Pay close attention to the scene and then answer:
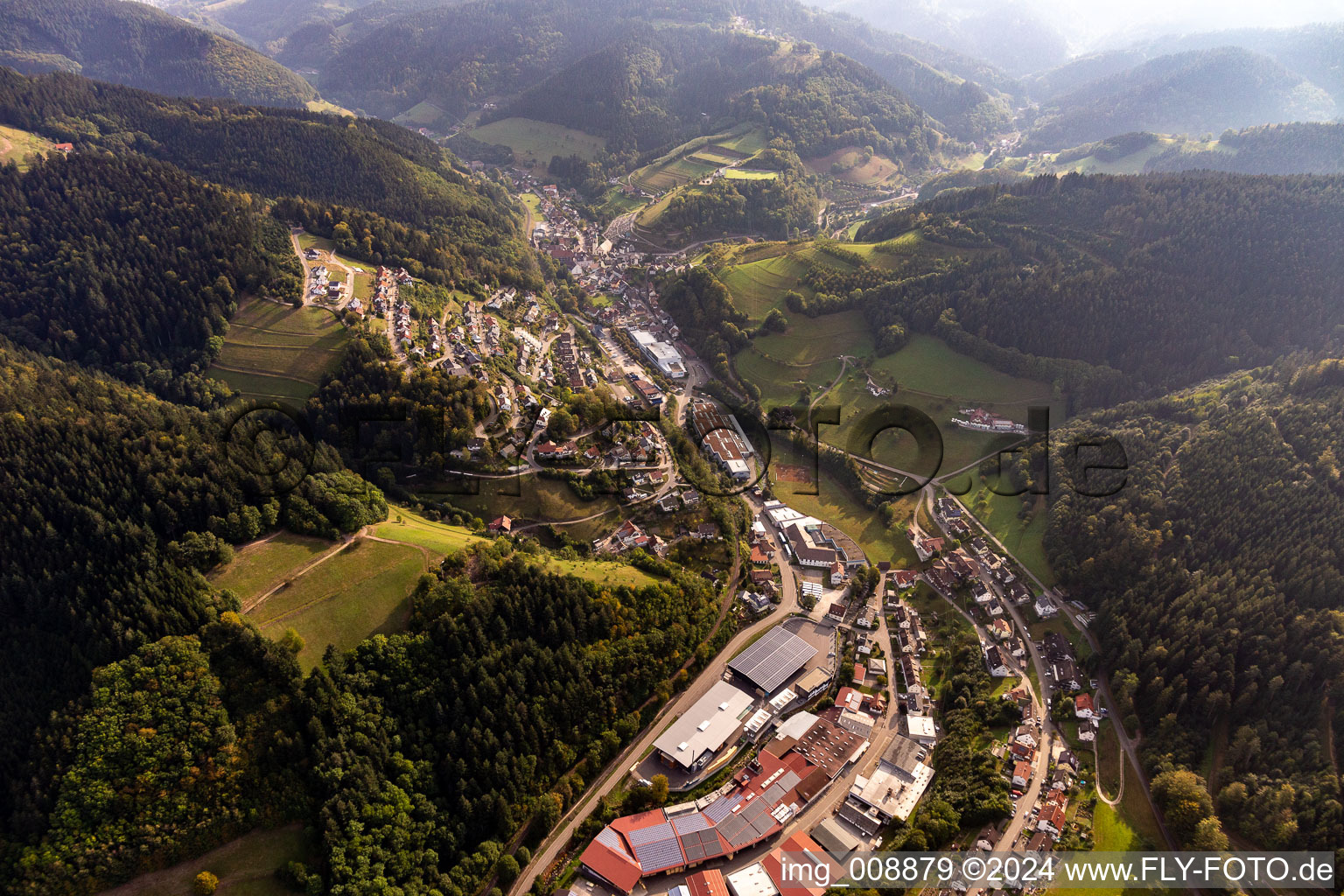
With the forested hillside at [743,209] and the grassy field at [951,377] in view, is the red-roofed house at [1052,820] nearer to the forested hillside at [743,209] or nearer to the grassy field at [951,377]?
the grassy field at [951,377]

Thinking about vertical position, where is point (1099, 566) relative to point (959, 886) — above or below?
above

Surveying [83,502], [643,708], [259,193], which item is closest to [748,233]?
[259,193]

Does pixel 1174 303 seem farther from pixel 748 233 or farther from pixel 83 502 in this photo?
pixel 83 502

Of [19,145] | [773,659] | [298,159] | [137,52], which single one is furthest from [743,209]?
[137,52]

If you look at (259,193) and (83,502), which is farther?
(259,193)

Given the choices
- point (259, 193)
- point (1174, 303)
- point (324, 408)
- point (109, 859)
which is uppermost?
point (1174, 303)

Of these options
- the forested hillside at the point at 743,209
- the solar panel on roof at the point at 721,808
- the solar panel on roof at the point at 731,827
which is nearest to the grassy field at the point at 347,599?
the solar panel on roof at the point at 721,808
